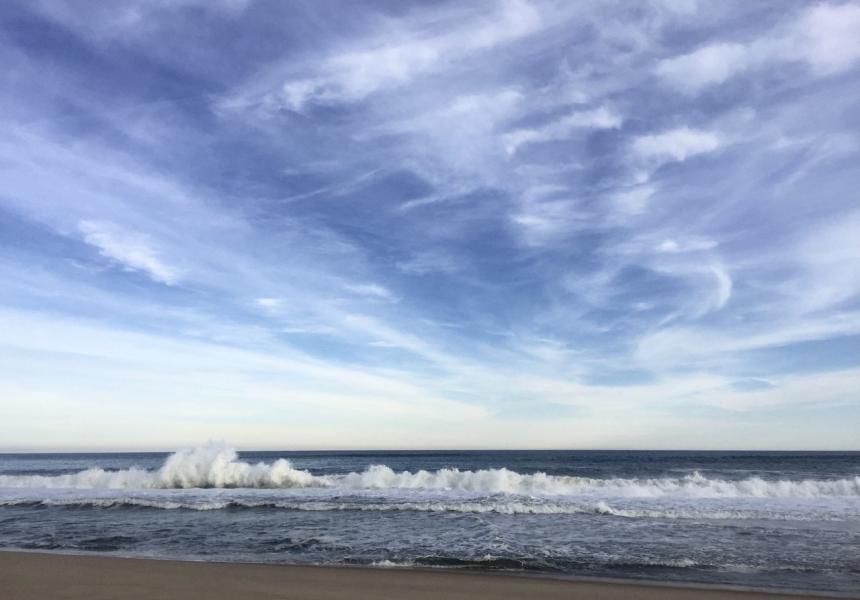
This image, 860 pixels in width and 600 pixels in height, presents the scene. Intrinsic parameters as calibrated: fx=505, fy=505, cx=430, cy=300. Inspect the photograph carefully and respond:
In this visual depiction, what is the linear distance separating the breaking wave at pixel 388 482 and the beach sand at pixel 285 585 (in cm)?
1635

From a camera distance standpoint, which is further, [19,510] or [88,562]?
[19,510]

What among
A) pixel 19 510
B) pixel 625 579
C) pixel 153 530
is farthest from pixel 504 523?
pixel 19 510

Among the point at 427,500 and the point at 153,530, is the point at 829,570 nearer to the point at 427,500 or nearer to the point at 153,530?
the point at 427,500

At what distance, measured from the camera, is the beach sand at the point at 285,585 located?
749 centimetres

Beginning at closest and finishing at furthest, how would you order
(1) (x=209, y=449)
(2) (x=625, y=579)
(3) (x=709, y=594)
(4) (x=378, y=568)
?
(3) (x=709, y=594) → (2) (x=625, y=579) → (4) (x=378, y=568) → (1) (x=209, y=449)

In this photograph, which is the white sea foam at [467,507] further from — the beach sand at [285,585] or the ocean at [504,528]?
the beach sand at [285,585]

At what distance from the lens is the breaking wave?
24.8 meters

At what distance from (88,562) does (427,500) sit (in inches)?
522

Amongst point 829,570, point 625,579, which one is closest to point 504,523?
point 625,579

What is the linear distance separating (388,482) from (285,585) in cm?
2128

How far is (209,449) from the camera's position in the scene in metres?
30.0

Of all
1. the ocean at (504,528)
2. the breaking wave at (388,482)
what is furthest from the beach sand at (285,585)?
the breaking wave at (388,482)

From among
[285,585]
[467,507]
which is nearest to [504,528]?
[467,507]

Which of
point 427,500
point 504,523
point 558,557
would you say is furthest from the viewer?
point 427,500
